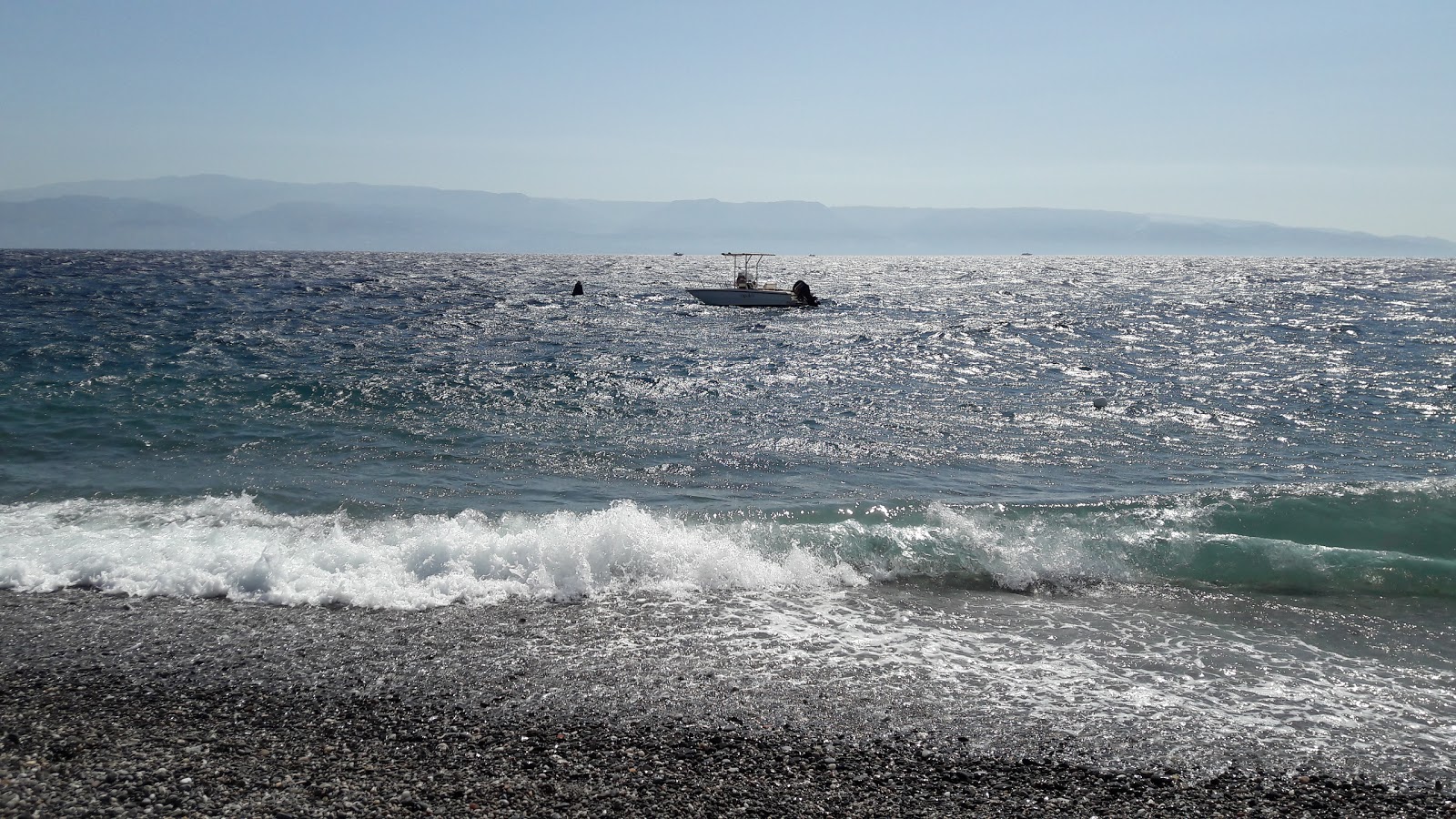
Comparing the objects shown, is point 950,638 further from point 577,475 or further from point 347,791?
point 577,475

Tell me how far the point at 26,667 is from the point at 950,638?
8163mm

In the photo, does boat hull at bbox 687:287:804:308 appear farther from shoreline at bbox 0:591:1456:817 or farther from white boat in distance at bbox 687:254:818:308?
shoreline at bbox 0:591:1456:817

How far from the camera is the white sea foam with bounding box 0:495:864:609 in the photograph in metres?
9.55

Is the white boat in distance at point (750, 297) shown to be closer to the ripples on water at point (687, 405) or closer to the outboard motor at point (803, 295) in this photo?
the outboard motor at point (803, 295)

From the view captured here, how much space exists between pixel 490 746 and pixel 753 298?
51.9 metres

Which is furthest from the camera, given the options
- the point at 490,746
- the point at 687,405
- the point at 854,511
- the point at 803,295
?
the point at 803,295

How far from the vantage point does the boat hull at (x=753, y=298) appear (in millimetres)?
56906

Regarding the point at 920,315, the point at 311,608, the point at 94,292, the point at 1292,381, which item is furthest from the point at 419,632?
the point at 94,292

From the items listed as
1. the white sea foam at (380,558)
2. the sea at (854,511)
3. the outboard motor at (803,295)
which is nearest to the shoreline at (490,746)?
the sea at (854,511)

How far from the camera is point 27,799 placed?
5.56 meters

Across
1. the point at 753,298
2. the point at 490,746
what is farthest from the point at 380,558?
the point at 753,298

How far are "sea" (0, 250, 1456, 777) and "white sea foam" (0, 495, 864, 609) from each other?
1.9 inches

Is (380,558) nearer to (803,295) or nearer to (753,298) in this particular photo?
(753,298)

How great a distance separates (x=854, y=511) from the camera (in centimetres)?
1323
